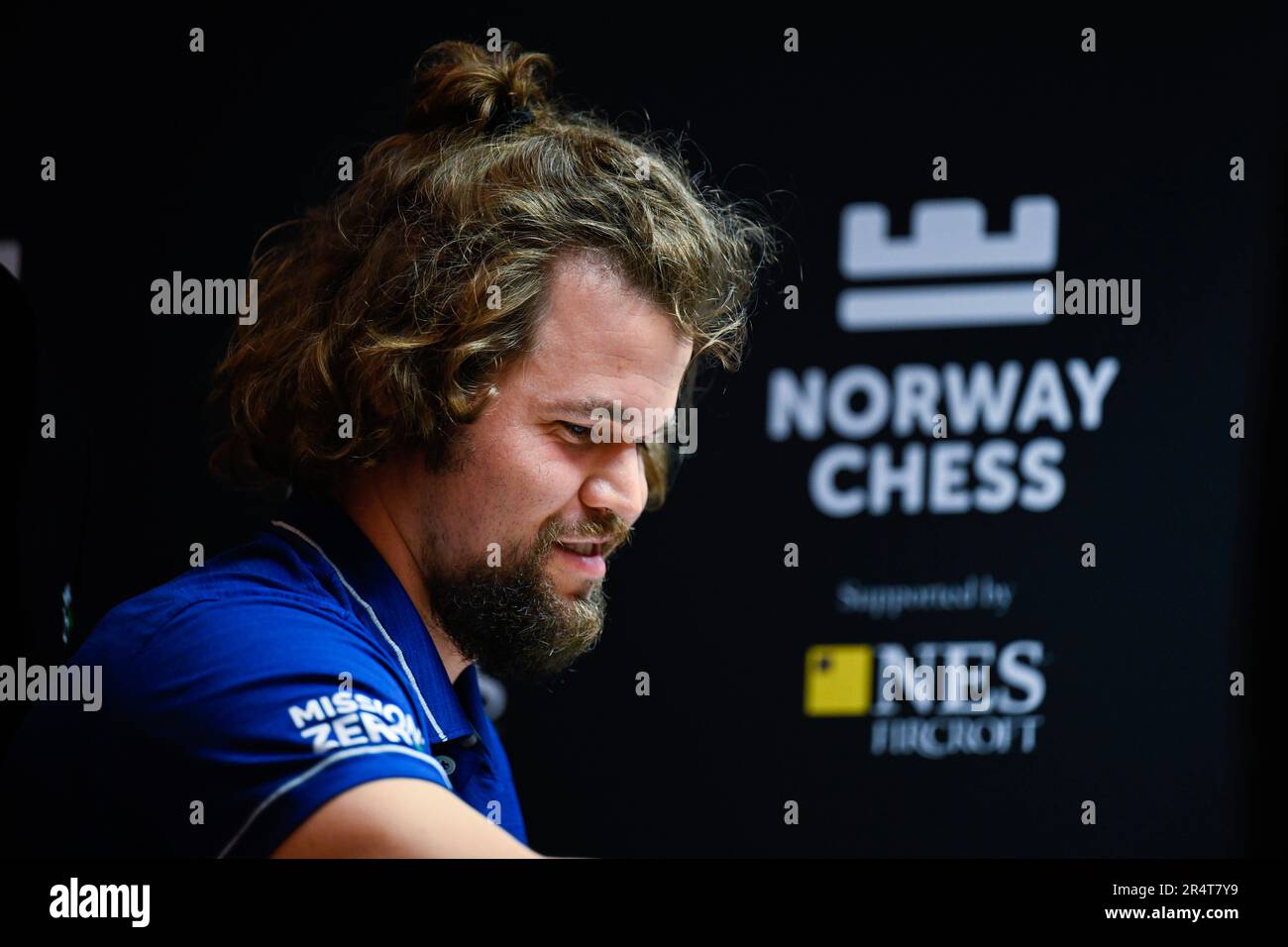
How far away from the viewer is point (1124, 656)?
66.9 inches

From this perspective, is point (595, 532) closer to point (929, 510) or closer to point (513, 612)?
point (513, 612)

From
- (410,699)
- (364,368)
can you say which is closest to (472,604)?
(410,699)

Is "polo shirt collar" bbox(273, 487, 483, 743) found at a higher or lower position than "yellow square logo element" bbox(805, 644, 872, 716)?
higher

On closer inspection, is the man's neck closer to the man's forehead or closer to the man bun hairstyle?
the man bun hairstyle

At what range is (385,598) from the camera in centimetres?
→ 109

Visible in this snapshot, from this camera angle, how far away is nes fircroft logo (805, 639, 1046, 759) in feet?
5.58

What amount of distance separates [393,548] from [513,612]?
12 centimetres

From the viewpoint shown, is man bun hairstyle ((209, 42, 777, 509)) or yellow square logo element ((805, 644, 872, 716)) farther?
yellow square logo element ((805, 644, 872, 716))

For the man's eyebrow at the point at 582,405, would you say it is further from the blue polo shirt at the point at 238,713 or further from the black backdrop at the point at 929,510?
the black backdrop at the point at 929,510

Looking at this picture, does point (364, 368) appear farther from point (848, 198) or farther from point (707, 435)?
point (848, 198)

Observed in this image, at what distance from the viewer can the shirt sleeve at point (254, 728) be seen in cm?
82

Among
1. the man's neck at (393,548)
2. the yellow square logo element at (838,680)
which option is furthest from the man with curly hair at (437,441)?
the yellow square logo element at (838,680)

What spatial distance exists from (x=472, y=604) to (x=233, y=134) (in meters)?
0.77

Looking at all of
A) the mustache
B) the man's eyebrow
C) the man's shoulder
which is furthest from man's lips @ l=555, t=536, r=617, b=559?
the man's shoulder
